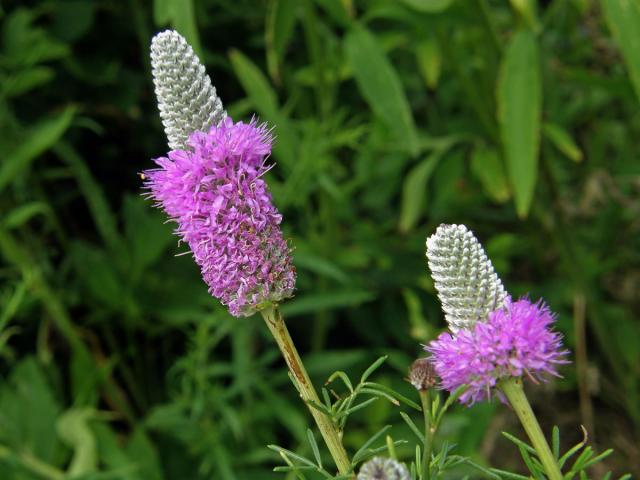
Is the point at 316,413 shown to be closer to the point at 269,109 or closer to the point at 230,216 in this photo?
the point at 230,216

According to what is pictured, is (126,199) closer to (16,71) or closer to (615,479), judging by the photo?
(16,71)

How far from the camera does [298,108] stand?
128 inches

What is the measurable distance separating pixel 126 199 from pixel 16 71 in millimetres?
575

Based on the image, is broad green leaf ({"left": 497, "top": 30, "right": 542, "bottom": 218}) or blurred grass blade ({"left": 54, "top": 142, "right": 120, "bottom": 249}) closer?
broad green leaf ({"left": 497, "top": 30, "right": 542, "bottom": 218})

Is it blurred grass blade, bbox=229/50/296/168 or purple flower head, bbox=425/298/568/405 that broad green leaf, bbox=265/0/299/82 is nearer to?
blurred grass blade, bbox=229/50/296/168

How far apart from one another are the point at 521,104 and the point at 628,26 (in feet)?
1.25

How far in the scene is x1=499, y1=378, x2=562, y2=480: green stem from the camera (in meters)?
1.01

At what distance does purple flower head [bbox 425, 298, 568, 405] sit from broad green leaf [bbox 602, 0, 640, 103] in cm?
148

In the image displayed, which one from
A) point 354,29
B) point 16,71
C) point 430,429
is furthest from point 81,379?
point 430,429

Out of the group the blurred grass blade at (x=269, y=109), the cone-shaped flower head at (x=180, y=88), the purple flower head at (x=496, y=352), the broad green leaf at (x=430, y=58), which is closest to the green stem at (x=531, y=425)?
the purple flower head at (x=496, y=352)

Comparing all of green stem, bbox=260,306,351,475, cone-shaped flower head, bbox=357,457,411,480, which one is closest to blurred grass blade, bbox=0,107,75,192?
green stem, bbox=260,306,351,475

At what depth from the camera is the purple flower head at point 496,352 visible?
102 cm

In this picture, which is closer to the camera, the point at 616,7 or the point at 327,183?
the point at 616,7

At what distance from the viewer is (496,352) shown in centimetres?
102
